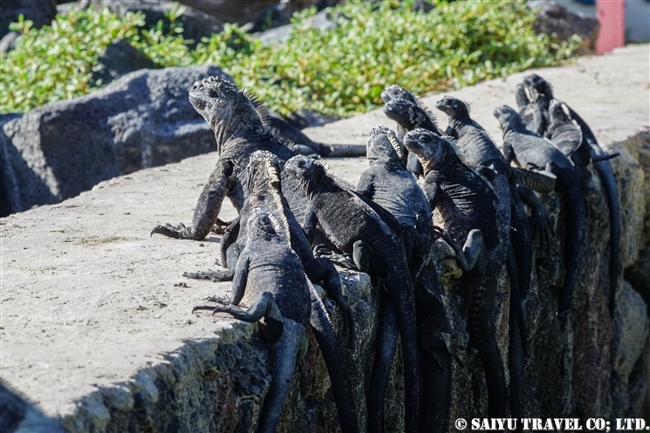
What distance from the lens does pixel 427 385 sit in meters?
4.36

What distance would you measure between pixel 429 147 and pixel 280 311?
75.3 inches

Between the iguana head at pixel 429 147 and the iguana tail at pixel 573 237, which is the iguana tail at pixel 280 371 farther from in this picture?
the iguana tail at pixel 573 237

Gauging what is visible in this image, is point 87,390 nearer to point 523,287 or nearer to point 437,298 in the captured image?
point 437,298

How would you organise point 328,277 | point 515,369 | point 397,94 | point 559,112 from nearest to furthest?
point 328,277, point 515,369, point 397,94, point 559,112

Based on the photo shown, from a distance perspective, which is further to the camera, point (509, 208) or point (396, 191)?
point (509, 208)

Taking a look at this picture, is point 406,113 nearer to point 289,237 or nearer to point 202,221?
point 202,221

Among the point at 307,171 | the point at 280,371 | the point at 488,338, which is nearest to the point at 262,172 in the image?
the point at 307,171

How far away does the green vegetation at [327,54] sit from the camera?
9.62 m

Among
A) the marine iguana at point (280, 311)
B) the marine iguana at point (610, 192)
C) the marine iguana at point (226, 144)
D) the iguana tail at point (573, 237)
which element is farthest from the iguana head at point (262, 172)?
the marine iguana at point (610, 192)

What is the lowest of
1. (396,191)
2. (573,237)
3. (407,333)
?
(573,237)

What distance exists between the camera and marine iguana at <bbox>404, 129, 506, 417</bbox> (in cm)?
484

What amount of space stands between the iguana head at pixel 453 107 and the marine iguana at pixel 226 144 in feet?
3.40

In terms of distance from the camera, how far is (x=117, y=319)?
3307 mm

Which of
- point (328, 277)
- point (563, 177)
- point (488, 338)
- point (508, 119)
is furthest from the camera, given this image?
point (508, 119)
